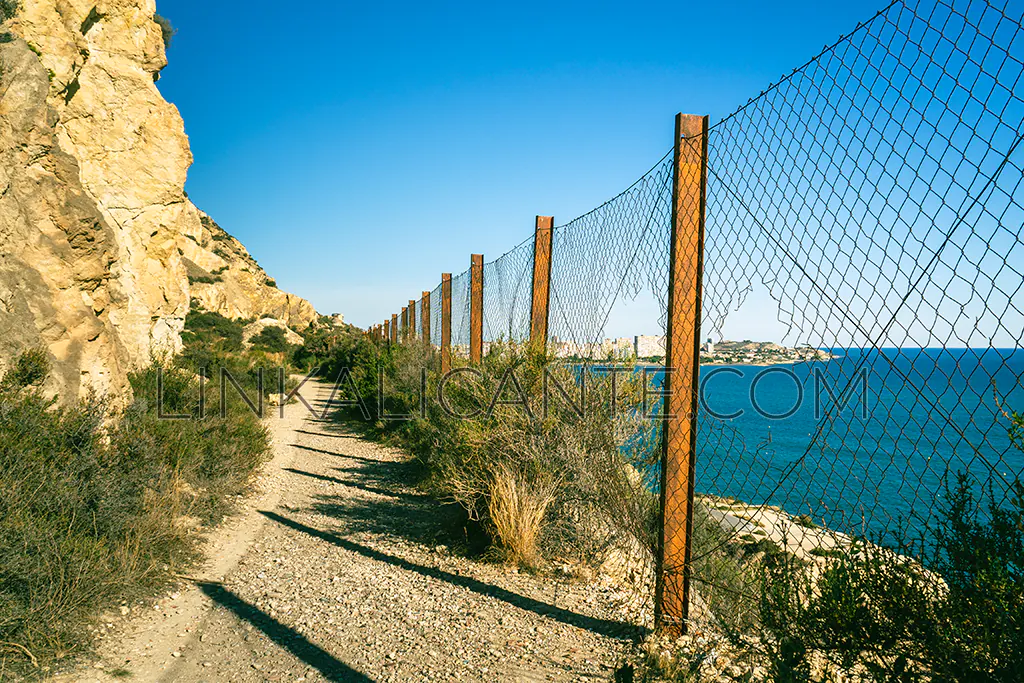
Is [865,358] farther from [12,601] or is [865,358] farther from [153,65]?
[153,65]

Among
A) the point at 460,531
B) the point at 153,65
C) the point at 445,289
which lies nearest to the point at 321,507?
the point at 460,531

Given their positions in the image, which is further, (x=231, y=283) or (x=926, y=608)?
(x=231, y=283)

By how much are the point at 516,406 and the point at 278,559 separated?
2526 millimetres

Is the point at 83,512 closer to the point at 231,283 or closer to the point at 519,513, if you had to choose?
the point at 519,513

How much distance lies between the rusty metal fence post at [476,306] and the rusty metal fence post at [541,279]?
2392 millimetres

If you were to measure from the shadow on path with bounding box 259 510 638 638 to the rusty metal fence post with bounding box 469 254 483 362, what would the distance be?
3.14 m

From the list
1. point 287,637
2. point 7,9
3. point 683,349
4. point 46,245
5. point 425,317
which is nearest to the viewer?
point 683,349

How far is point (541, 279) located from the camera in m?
6.11

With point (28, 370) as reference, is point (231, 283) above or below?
above

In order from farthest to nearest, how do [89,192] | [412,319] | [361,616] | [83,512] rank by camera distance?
[412,319] → [89,192] → [83,512] → [361,616]

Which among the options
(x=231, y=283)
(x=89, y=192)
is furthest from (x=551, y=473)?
(x=231, y=283)

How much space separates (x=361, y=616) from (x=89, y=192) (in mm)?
8629

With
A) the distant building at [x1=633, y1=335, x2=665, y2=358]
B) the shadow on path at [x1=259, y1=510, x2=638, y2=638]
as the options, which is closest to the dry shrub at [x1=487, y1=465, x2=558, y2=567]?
the shadow on path at [x1=259, y1=510, x2=638, y2=638]

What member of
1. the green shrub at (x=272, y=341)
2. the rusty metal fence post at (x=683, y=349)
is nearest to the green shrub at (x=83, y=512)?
the rusty metal fence post at (x=683, y=349)
